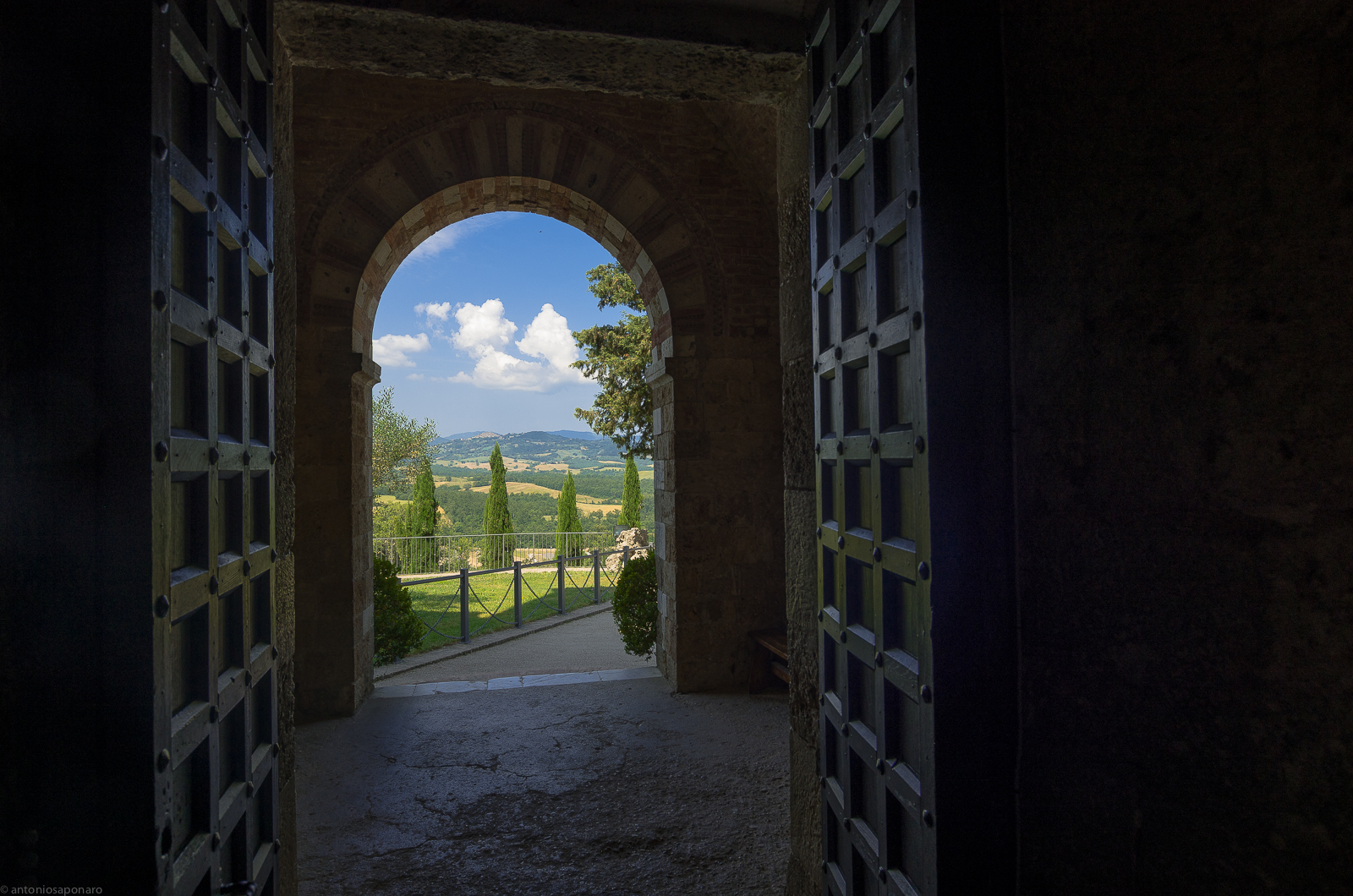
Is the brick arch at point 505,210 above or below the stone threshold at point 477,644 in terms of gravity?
above

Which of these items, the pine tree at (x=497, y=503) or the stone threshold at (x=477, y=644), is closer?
the stone threshold at (x=477, y=644)

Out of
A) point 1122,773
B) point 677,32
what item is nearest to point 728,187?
point 677,32

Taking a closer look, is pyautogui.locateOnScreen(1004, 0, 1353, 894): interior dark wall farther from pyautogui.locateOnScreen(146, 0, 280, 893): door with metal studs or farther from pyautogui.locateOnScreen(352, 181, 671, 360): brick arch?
pyautogui.locateOnScreen(352, 181, 671, 360): brick arch

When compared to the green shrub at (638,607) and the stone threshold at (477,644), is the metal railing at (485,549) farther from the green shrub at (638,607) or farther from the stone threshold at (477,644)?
the green shrub at (638,607)

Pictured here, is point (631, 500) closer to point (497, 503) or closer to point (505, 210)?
point (497, 503)

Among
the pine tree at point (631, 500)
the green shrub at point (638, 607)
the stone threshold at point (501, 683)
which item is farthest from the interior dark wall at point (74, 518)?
the pine tree at point (631, 500)

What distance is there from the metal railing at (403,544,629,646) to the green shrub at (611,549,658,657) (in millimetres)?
512

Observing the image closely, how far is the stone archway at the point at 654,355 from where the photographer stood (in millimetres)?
5008

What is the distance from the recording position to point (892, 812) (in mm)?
1735

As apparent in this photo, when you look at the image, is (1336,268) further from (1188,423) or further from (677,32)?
(677,32)

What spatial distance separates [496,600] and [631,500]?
5.11 metres

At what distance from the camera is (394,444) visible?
2309cm

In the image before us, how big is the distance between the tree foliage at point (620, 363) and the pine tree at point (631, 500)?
166 centimetres

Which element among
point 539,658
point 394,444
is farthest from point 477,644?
point 394,444
